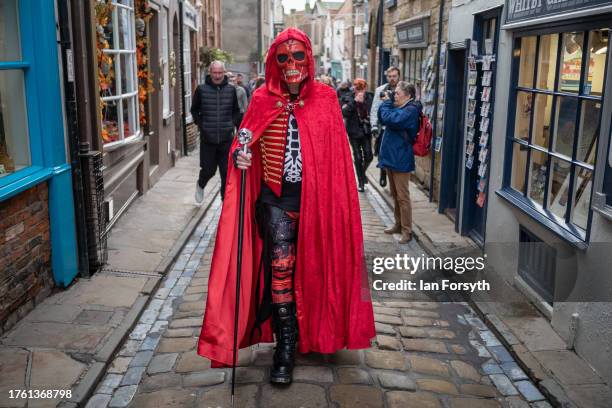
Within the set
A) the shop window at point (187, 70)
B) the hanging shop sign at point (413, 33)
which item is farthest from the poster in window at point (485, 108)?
the shop window at point (187, 70)

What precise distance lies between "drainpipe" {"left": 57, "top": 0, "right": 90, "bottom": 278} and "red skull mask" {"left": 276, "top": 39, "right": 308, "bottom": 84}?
2.13 meters

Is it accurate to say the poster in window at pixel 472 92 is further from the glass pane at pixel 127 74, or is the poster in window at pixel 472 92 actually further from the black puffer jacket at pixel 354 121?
the glass pane at pixel 127 74

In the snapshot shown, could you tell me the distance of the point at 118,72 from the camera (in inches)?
311

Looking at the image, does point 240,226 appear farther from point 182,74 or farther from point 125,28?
point 182,74

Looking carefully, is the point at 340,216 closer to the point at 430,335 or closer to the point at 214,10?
the point at 430,335

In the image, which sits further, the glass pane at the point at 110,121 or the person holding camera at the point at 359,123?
the person holding camera at the point at 359,123

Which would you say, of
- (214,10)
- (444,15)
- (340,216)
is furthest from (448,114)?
(214,10)

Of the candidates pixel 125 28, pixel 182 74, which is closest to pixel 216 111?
pixel 125 28

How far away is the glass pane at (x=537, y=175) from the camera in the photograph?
5.49 meters

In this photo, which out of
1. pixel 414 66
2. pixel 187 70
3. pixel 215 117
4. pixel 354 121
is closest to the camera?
pixel 215 117

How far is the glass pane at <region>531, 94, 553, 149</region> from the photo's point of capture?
5.39 metres

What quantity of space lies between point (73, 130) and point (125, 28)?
3.28 metres

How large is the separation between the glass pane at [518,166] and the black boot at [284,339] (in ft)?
9.54

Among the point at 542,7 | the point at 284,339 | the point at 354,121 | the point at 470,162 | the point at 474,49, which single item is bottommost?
the point at 284,339
